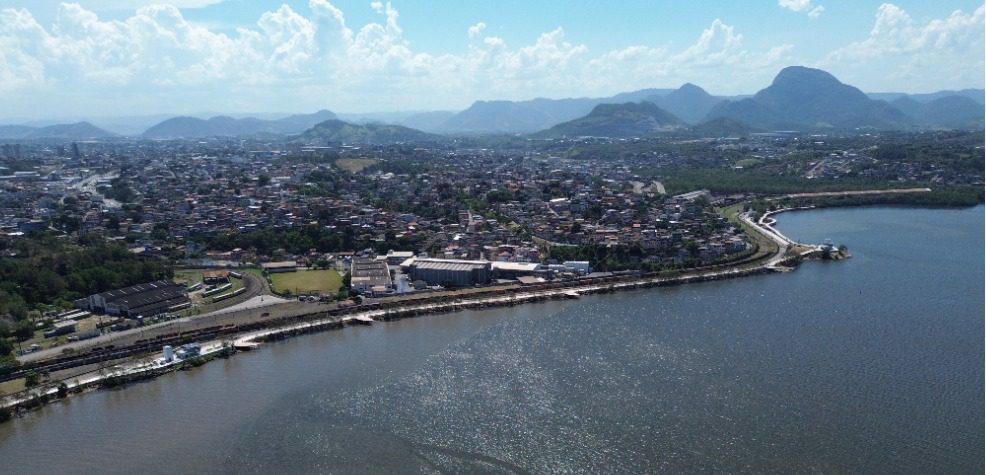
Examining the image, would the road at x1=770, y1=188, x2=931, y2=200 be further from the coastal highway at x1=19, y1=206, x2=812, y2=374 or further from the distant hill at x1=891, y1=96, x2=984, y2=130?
the distant hill at x1=891, y1=96, x2=984, y2=130

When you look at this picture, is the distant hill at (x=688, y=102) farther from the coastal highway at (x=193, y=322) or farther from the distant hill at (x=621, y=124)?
the coastal highway at (x=193, y=322)

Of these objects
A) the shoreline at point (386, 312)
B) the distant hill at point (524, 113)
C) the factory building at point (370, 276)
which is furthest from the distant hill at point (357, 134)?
the shoreline at point (386, 312)

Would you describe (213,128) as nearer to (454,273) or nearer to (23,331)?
(454,273)

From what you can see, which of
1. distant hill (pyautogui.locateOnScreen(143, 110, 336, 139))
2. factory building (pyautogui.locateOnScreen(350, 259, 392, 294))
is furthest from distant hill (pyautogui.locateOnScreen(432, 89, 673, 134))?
factory building (pyautogui.locateOnScreen(350, 259, 392, 294))

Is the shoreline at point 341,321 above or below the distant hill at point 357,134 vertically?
below

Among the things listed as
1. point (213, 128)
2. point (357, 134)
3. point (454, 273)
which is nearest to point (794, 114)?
point (357, 134)

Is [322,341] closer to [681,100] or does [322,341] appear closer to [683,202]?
[683,202]
